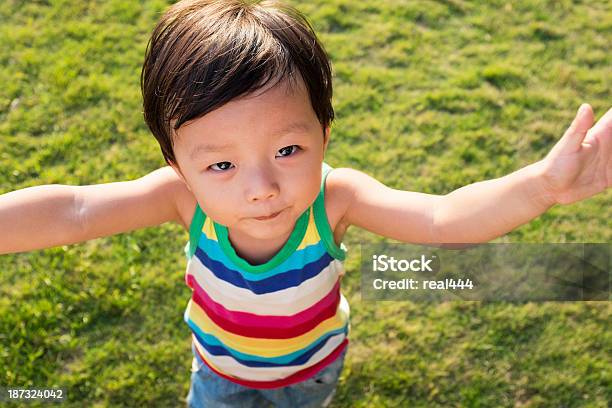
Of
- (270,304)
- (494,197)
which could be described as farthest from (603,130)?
(270,304)

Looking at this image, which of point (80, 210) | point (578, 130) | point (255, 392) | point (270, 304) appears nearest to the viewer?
point (578, 130)

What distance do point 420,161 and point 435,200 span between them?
6.37ft

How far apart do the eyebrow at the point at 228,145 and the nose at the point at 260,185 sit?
0.10m

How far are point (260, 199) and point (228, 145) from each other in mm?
160

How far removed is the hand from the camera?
5.52ft

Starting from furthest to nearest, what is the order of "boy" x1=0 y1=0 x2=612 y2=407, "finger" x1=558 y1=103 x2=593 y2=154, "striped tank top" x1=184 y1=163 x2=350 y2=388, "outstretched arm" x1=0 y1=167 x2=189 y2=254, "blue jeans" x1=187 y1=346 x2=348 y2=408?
"blue jeans" x1=187 y1=346 x2=348 y2=408
"striped tank top" x1=184 y1=163 x2=350 y2=388
"outstretched arm" x1=0 y1=167 x2=189 y2=254
"boy" x1=0 y1=0 x2=612 y2=407
"finger" x1=558 y1=103 x2=593 y2=154

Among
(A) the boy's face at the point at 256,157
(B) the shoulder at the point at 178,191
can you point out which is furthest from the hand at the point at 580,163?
(B) the shoulder at the point at 178,191

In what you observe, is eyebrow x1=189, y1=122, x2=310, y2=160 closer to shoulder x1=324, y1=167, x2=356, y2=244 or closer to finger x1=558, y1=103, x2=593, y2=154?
shoulder x1=324, y1=167, x2=356, y2=244

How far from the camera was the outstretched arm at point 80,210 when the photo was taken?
1968 millimetres

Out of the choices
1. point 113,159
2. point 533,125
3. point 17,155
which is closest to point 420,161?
point 533,125

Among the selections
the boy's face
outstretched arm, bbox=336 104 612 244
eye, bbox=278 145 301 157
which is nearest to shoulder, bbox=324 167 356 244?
outstretched arm, bbox=336 104 612 244

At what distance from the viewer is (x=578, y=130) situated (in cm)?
165

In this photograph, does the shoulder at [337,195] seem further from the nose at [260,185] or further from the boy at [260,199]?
the nose at [260,185]

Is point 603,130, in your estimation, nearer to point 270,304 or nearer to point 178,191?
point 270,304
